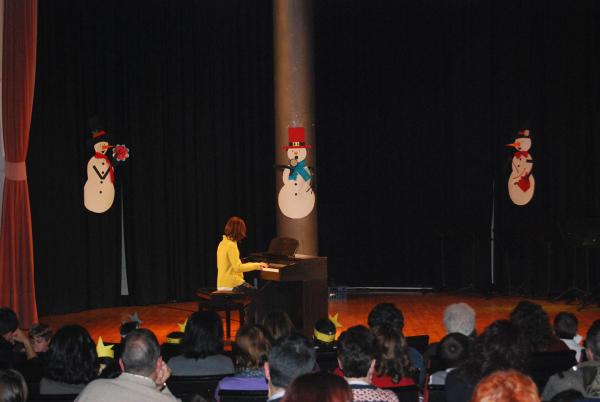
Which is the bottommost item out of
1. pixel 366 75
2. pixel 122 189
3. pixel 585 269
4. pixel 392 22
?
pixel 585 269

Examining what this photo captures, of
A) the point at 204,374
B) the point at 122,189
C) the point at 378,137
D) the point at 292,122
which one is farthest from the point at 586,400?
the point at 378,137

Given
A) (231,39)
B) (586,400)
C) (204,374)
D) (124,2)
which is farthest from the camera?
(231,39)

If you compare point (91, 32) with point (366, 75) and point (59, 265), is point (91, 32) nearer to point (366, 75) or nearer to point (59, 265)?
point (59, 265)

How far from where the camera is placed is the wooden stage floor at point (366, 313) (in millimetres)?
8555

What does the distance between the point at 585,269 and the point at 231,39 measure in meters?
5.69

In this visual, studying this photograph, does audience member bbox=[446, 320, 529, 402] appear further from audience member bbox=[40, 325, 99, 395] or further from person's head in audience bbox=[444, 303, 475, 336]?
audience member bbox=[40, 325, 99, 395]

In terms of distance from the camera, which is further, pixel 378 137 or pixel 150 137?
pixel 378 137

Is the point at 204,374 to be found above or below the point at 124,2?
below

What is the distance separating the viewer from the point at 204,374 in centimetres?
420

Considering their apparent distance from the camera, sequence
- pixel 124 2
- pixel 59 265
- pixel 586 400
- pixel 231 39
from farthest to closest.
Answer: pixel 231 39
pixel 124 2
pixel 59 265
pixel 586 400

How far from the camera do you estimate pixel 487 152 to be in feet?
38.1

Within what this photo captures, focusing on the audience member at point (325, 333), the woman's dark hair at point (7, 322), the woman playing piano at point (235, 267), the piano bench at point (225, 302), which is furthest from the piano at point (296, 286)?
the woman's dark hair at point (7, 322)

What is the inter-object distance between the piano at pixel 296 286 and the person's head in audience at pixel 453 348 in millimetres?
3171

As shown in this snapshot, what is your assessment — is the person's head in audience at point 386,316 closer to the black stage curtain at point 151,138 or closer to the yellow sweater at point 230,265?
the yellow sweater at point 230,265
